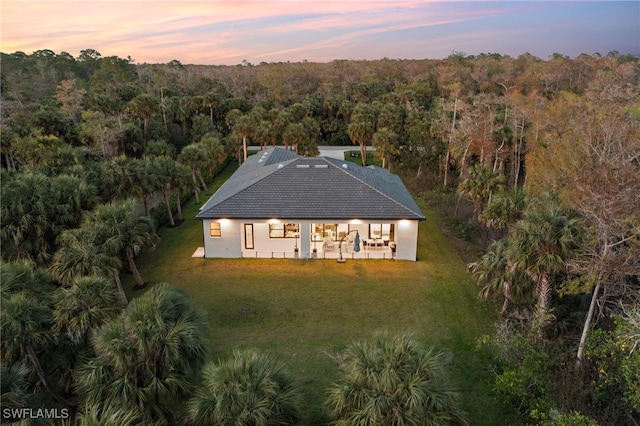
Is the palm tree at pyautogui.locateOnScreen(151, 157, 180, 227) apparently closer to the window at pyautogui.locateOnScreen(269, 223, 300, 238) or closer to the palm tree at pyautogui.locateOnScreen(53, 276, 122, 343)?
the window at pyautogui.locateOnScreen(269, 223, 300, 238)

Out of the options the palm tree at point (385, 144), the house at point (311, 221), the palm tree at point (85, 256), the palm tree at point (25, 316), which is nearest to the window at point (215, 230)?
the house at point (311, 221)

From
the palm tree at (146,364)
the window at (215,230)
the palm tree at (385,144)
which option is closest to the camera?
the palm tree at (146,364)

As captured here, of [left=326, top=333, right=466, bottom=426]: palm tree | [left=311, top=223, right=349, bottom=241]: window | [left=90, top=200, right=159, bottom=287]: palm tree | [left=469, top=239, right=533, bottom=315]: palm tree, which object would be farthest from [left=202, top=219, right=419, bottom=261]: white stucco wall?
[left=326, top=333, right=466, bottom=426]: palm tree

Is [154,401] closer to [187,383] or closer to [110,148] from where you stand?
[187,383]

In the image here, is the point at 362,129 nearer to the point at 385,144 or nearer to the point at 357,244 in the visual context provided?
the point at 385,144

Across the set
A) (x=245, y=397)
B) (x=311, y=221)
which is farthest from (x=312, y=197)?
(x=245, y=397)

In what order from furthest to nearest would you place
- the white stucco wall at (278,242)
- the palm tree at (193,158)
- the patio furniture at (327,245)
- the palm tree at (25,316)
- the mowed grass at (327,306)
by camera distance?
the palm tree at (193,158), the patio furniture at (327,245), the white stucco wall at (278,242), the mowed grass at (327,306), the palm tree at (25,316)

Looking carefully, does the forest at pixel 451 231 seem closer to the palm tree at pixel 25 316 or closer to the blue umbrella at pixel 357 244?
the palm tree at pixel 25 316
